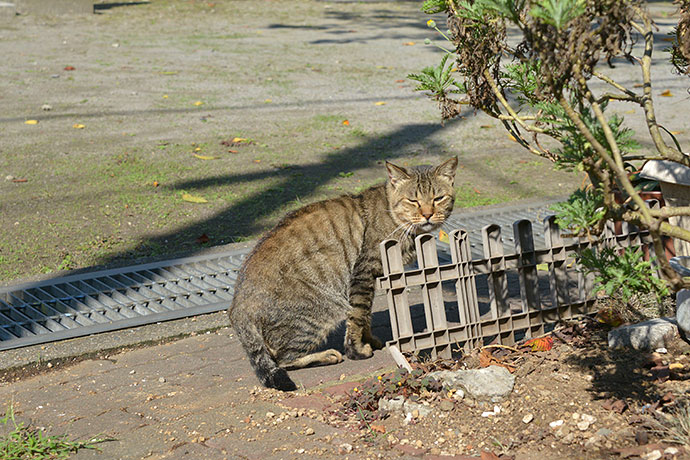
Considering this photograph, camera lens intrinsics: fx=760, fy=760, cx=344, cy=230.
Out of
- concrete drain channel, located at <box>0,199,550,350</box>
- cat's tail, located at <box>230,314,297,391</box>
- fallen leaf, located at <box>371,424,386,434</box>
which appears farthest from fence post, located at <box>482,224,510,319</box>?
concrete drain channel, located at <box>0,199,550,350</box>

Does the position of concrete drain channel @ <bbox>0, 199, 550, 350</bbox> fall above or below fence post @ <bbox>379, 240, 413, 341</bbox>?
below

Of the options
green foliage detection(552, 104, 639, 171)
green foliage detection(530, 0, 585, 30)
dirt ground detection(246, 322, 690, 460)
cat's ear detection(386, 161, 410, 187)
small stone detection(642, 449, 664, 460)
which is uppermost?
green foliage detection(530, 0, 585, 30)

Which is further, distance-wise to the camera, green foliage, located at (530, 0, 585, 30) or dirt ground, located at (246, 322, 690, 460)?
dirt ground, located at (246, 322, 690, 460)

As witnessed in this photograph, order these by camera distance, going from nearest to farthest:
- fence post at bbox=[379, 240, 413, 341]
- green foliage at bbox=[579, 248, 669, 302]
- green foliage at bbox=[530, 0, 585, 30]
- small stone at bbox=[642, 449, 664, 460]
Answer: green foliage at bbox=[530, 0, 585, 30] → green foliage at bbox=[579, 248, 669, 302] → small stone at bbox=[642, 449, 664, 460] → fence post at bbox=[379, 240, 413, 341]

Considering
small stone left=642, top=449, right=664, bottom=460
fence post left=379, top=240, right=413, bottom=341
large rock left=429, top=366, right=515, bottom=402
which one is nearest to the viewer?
small stone left=642, top=449, right=664, bottom=460

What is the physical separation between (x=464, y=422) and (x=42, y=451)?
1.91 metres

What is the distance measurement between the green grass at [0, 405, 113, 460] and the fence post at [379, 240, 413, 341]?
1550 millimetres

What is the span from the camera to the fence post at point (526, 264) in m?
4.19

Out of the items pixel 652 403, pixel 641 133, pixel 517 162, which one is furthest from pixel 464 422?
pixel 641 133

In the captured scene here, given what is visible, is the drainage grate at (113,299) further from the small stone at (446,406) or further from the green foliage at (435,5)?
the green foliage at (435,5)

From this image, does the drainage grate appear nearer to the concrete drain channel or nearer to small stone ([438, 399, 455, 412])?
the concrete drain channel

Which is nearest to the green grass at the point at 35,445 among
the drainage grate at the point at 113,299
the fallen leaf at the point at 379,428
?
the drainage grate at the point at 113,299

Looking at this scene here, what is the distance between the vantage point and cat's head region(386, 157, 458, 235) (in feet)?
15.2

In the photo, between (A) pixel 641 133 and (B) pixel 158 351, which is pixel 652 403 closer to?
(B) pixel 158 351
